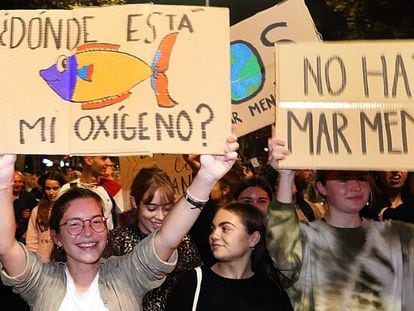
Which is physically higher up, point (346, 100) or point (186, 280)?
point (346, 100)

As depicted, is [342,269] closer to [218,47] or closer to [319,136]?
[319,136]

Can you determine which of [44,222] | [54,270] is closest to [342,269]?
[54,270]

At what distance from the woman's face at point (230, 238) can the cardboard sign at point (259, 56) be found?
1.90ft

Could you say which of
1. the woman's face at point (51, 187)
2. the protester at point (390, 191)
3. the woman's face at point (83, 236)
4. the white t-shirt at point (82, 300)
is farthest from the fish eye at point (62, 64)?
the woman's face at point (51, 187)

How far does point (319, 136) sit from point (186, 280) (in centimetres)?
93

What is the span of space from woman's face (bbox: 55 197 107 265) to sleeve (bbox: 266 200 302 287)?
688 mm

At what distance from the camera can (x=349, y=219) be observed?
3273 millimetres

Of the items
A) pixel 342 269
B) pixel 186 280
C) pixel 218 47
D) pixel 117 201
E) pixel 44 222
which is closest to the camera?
pixel 218 47

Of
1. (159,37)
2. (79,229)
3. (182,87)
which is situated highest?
(159,37)

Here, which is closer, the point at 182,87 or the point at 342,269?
the point at 182,87

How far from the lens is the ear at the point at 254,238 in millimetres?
3641

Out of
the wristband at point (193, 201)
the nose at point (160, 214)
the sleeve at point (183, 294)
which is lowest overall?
the sleeve at point (183, 294)

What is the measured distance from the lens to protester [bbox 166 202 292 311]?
3.33m

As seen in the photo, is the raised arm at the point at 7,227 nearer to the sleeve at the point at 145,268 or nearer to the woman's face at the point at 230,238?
the sleeve at the point at 145,268
